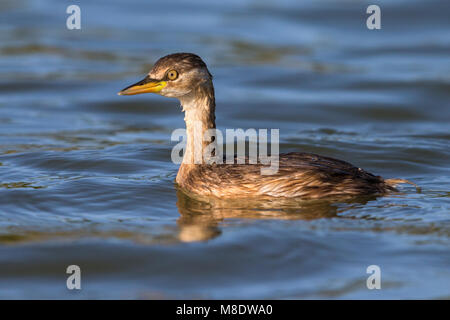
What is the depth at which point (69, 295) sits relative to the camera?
7.47 meters

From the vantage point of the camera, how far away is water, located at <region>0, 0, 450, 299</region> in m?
7.93

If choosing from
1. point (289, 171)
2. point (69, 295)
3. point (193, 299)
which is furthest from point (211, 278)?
point (289, 171)

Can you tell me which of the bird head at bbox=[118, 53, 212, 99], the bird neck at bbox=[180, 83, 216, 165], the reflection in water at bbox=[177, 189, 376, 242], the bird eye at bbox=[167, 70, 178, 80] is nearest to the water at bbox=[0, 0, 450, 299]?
the reflection in water at bbox=[177, 189, 376, 242]

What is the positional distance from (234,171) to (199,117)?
96 cm

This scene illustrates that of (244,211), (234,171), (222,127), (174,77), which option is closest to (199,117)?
(174,77)

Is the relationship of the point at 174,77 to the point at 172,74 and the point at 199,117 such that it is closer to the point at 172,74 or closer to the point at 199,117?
the point at 172,74

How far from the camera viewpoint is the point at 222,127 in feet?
45.6

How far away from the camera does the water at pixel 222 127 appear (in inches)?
312

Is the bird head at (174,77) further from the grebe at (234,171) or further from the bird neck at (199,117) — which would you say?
the bird neck at (199,117)

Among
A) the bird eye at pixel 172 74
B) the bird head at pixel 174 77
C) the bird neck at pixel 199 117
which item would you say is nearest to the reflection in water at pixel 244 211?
the bird neck at pixel 199 117

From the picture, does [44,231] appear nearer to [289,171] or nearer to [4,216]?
[4,216]

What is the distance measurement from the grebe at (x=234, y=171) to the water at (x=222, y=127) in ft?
0.74

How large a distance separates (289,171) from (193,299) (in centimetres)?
248

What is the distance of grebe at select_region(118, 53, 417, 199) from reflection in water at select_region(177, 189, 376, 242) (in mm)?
87
